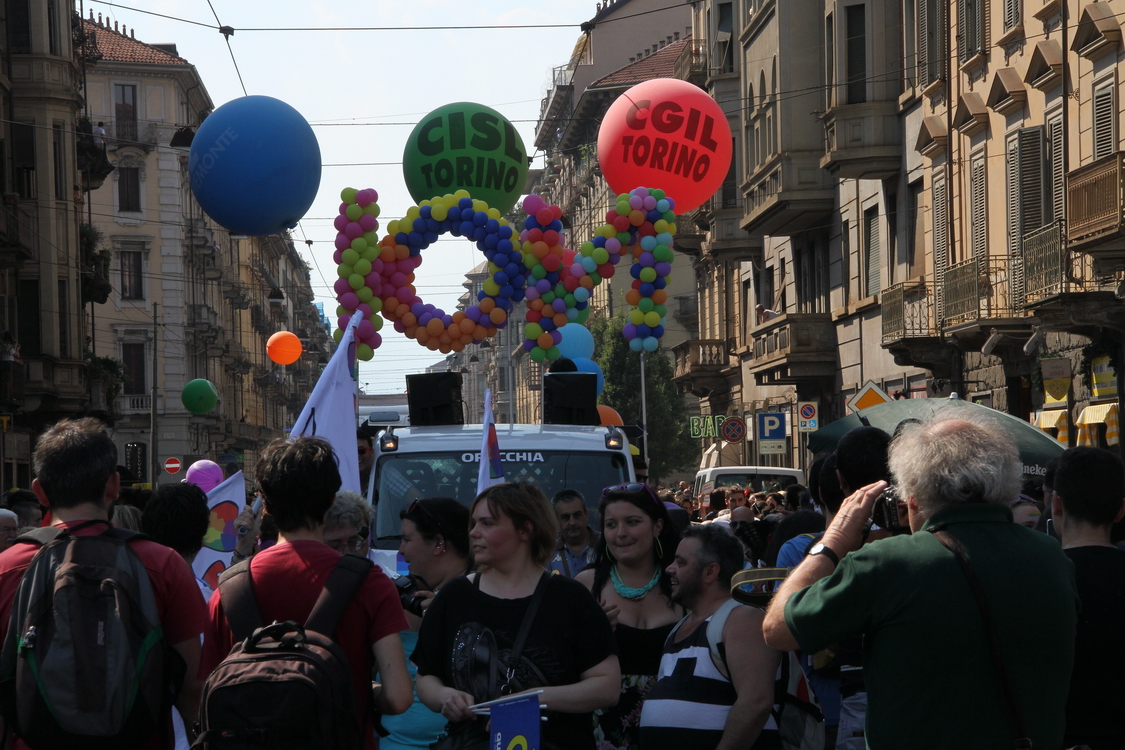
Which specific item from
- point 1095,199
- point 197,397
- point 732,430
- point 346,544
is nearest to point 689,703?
point 346,544

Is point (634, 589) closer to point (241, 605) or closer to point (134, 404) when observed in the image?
point (241, 605)

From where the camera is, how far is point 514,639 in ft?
14.9

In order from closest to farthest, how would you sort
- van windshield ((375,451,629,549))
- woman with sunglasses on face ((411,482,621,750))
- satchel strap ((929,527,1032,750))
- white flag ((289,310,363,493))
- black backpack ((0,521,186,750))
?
satchel strap ((929,527,1032,750)) < black backpack ((0,521,186,750)) < woman with sunglasses on face ((411,482,621,750)) < white flag ((289,310,363,493)) < van windshield ((375,451,629,549))

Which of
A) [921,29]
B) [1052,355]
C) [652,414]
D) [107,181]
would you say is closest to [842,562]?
[1052,355]

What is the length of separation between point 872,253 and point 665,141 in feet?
55.6

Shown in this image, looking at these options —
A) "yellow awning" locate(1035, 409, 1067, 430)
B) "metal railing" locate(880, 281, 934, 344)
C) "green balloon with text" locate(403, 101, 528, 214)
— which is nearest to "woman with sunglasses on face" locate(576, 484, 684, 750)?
"green balloon with text" locate(403, 101, 528, 214)

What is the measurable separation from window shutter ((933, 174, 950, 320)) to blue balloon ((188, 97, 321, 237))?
48.7ft

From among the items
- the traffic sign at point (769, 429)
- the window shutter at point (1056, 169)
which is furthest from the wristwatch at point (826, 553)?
the traffic sign at point (769, 429)

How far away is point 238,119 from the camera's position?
11.5 meters

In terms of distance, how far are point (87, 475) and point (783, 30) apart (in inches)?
1128

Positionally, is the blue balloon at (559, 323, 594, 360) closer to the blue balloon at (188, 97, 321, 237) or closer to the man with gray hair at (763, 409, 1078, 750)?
the blue balloon at (188, 97, 321, 237)

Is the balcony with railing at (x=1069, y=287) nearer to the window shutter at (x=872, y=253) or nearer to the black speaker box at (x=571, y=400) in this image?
the black speaker box at (x=571, y=400)

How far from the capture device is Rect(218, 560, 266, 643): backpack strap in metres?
4.26

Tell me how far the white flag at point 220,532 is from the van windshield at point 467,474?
4.87 ft
